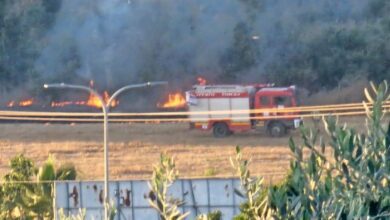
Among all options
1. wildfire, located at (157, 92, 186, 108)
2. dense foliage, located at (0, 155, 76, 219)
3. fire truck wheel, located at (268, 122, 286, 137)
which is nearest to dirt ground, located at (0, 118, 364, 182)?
fire truck wheel, located at (268, 122, 286, 137)

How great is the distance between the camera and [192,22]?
184ft

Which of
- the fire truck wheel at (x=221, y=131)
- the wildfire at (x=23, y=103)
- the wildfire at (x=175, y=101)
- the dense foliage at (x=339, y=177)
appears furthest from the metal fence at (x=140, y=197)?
the wildfire at (x=23, y=103)

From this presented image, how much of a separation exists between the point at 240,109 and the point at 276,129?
1948 mm

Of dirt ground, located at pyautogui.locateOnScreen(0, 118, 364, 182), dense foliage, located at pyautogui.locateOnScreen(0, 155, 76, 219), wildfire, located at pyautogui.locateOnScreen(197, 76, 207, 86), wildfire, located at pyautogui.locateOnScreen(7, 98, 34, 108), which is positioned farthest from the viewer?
wildfire, located at pyautogui.locateOnScreen(197, 76, 207, 86)

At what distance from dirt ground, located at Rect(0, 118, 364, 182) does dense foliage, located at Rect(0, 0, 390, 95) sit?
26.5 feet

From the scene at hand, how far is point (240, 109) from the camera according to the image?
140 ft

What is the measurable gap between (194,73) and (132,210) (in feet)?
95.0

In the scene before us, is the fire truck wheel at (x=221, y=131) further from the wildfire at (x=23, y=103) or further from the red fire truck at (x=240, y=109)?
the wildfire at (x=23, y=103)

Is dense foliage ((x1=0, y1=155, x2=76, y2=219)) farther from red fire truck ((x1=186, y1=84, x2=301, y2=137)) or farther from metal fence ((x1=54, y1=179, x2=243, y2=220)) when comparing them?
red fire truck ((x1=186, y1=84, x2=301, y2=137))

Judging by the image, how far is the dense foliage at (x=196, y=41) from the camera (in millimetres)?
51875

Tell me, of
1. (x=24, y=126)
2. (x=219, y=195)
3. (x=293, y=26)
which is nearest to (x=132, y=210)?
(x=219, y=195)

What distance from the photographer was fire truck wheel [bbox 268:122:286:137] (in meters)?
41.0

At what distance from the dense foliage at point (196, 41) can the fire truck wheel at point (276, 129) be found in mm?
8769

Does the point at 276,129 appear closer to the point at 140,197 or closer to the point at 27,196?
the point at 27,196
